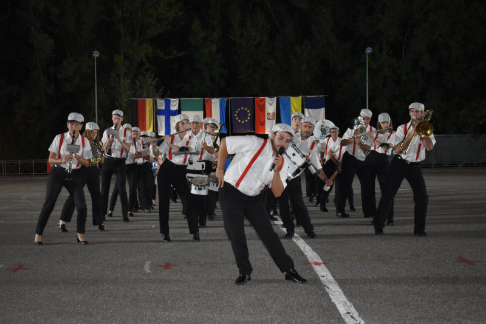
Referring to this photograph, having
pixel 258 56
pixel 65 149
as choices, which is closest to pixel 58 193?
pixel 65 149

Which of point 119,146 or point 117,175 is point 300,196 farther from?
point 119,146

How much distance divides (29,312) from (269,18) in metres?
54.1

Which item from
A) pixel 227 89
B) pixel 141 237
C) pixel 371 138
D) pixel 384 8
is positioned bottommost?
pixel 141 237

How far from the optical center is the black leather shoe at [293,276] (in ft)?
23.9

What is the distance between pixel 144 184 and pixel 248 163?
9328 millimetres

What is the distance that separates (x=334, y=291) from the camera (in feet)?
22.4

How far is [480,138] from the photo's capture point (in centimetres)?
4381

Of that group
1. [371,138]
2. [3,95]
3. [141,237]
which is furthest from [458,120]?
[141,237]

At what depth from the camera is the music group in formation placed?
7402 millimetres

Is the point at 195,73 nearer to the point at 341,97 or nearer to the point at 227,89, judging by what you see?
the point at 227,89

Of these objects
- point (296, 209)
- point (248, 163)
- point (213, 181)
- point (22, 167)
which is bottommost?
point (22, 167)

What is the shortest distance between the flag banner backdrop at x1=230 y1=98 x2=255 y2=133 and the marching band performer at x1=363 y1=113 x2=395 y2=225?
23056 millimetres

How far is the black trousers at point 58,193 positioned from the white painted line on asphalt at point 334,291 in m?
3.44

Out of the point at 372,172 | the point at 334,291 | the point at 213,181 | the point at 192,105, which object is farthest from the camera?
the point at 192,105
